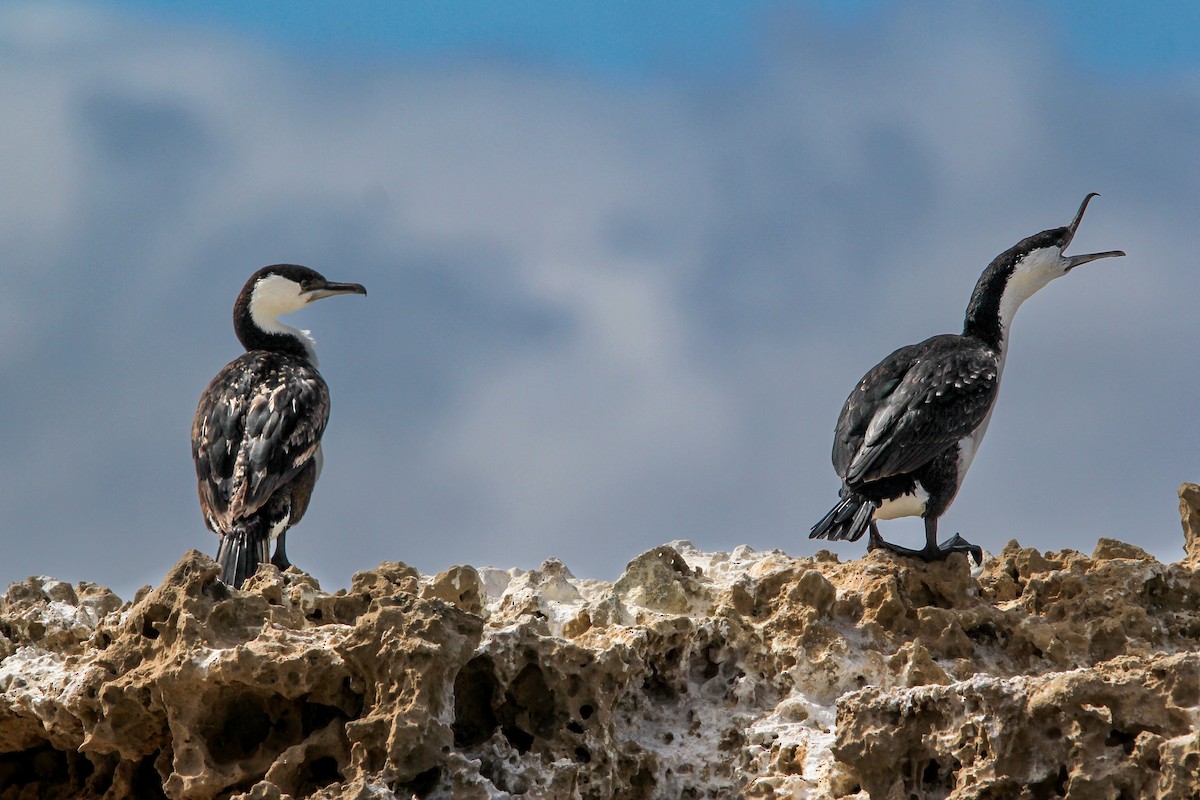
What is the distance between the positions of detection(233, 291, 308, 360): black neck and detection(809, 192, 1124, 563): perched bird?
408cm

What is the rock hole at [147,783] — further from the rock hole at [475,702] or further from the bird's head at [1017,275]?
the bird's head at [1017,275]

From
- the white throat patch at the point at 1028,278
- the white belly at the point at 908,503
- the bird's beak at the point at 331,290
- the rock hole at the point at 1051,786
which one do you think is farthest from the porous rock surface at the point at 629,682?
the bird's beak at the point at 331,290

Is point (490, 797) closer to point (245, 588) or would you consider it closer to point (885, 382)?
point (245, 588)

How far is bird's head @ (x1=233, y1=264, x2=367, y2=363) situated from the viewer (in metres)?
10.2

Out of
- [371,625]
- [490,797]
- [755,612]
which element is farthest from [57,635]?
[755,612]

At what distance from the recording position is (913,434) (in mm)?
7391

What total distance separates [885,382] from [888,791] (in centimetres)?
352

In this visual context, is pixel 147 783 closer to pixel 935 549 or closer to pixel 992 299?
pixel 935 549

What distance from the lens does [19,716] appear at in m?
5.73

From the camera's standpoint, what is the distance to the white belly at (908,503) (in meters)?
7.46

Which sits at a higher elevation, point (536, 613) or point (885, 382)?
point (885, 382)

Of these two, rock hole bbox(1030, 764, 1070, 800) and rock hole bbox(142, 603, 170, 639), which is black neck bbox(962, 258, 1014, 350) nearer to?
rock hole bbox(1030, 764, 1070, 800)

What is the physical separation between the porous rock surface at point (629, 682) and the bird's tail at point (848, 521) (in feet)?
2.78

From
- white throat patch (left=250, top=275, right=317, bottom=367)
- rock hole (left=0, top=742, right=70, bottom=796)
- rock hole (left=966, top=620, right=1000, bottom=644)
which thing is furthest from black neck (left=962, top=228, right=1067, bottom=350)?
rock hole (left=0, top=742, right=70, bottom=796)
